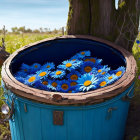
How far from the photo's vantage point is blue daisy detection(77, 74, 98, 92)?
178 cm

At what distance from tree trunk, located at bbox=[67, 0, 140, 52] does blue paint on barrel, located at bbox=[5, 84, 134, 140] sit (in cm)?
94

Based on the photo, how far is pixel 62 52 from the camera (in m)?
2.55

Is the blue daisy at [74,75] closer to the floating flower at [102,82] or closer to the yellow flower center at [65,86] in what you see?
the yellow flower center at [65,86]

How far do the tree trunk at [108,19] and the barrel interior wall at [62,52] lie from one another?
22 cm

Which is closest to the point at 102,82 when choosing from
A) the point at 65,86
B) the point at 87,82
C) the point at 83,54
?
the point at 87,82

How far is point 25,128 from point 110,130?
0.73m

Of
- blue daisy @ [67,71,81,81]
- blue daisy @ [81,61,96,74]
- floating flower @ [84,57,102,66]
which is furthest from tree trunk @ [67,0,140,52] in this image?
blue daisy @ [67,71,81,81]

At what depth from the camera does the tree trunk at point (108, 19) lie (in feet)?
7.98

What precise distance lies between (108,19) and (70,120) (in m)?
1.42

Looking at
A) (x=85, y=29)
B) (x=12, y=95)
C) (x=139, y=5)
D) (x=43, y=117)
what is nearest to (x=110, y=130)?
(x=43, y=117)

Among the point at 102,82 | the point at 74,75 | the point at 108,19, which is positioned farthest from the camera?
the point at 108,19

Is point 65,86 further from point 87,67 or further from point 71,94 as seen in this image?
point 71,94

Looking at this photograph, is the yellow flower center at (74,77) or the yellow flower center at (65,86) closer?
the yellow flower center at (65,86)

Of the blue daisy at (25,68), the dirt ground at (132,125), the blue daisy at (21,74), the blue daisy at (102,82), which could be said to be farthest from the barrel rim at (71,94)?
the dirt ground at (132,125)
